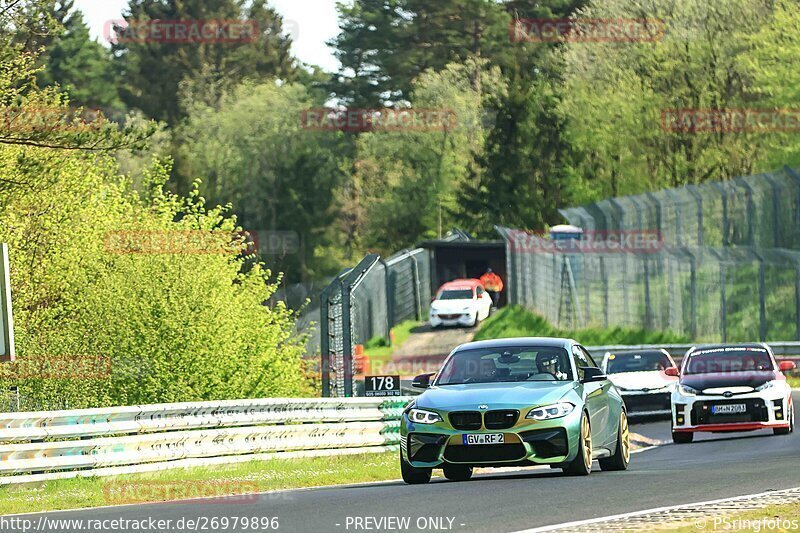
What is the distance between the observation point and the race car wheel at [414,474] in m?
15.8

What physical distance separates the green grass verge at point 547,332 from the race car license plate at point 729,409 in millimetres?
19026

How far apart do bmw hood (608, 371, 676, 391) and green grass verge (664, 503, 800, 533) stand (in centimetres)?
1657

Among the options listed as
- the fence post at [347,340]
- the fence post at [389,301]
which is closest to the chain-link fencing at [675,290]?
the fence post at [389,301]

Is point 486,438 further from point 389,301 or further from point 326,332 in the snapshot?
point 389,301

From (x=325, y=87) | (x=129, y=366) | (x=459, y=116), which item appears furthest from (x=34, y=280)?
(x=325, y=87)

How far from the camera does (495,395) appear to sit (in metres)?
15.3

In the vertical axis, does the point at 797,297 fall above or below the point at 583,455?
below

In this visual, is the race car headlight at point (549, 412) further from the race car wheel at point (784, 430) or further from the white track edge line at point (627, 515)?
the race car wheel at point (784, 430)

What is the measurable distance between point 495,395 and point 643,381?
13872 millimetres

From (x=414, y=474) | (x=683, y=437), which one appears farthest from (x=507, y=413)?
(x=683, y=437)

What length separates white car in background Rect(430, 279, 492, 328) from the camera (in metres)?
58.4

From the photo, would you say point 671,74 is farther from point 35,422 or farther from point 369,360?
point 35,422

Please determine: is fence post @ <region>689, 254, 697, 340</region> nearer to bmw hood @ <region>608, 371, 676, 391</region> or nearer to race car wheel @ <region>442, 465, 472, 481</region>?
bmw hood @ <region>608, 371, 676, 391</region>

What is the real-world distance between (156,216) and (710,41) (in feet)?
121
